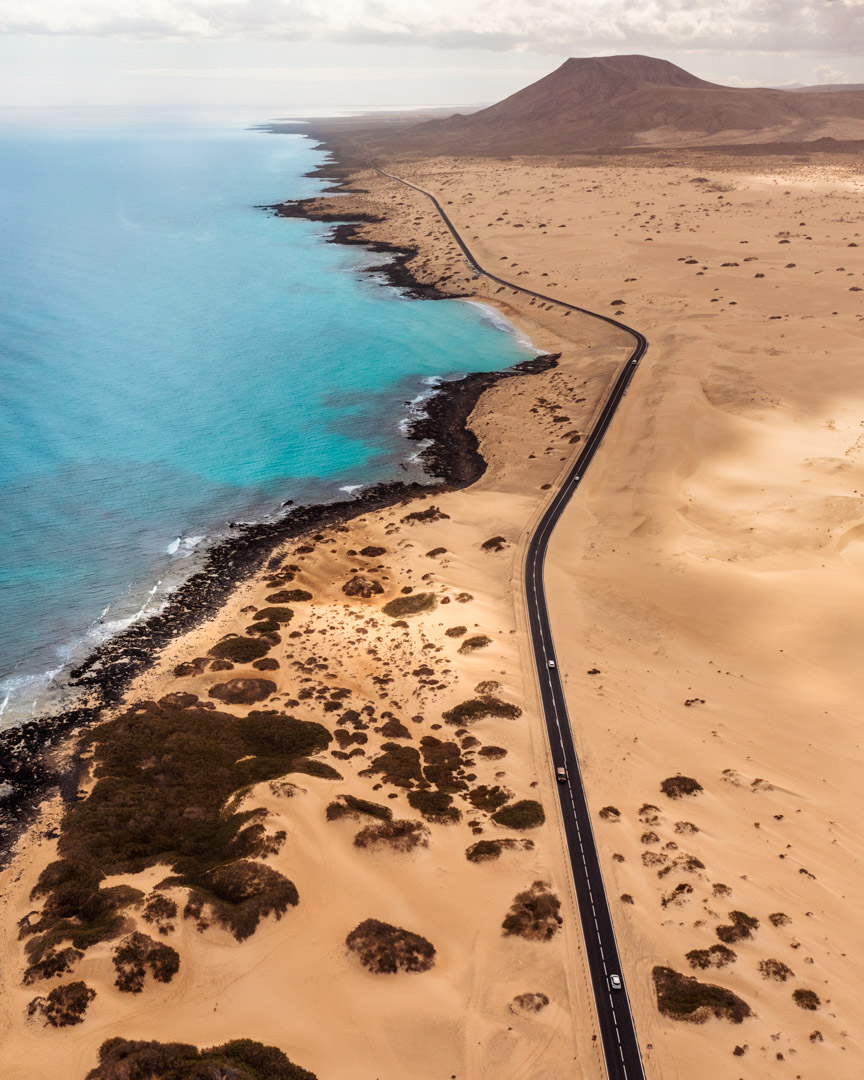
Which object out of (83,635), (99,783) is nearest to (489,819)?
(99,783)

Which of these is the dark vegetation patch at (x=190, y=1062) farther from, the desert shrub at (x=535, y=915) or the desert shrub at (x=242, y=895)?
the desert shrub at (x=535, y=915)

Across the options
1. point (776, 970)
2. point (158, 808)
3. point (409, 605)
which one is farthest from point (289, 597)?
point (776, 970)

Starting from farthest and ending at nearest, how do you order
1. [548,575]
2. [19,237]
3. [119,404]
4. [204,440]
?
1. [19,237]
2. [119,404]
3. [204,440]
4. [548,575]

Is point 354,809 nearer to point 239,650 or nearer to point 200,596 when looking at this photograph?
point 239,650

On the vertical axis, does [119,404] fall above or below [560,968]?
above

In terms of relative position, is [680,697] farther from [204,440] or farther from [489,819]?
[204,440]

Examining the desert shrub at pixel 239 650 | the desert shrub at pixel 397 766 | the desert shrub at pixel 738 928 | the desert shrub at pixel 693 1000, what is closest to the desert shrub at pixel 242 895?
the desert shrub at pixel 397 766

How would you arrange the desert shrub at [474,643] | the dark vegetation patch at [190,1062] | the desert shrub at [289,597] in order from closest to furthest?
the dark vegetation patch at [190,1062]
the desert shrub at [474,643]
the desert shrub at [289,597]

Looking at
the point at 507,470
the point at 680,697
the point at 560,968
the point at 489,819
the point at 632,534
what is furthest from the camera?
the point at 507,470
